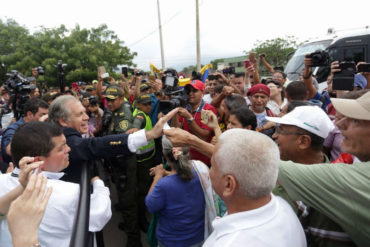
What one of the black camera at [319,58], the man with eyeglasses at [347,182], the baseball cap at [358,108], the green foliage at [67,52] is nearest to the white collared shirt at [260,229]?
the man with eyeglasses at [347,182]

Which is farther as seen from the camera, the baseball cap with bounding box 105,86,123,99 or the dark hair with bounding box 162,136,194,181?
the baseball cap with bounding box 105,86,123,99

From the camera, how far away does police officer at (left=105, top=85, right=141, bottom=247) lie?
309 cm

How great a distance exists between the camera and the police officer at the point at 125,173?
3.09 meters

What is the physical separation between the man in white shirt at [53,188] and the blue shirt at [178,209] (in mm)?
544

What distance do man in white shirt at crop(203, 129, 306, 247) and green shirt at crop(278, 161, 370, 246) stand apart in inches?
6.0

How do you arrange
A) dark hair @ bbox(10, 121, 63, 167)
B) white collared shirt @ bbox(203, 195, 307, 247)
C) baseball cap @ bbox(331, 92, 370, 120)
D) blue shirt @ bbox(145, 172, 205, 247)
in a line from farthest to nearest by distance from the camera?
blue shirt @ bbox(145, 172, 205, 247)
dark hair @ bbox(10, 121, 63, 167)
baseball cap @ bbox(331, 92, 370, 120)
white collared shirt @ bbox(203, 195, 307, 247)

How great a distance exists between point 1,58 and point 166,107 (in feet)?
80.3

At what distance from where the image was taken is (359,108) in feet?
3.84

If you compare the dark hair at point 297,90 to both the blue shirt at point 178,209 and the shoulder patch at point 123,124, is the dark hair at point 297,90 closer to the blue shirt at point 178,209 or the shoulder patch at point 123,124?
the blue shirt at point 178,209

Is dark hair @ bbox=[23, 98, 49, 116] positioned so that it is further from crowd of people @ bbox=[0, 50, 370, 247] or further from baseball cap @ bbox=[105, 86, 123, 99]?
baseball cap @ bbox=[105, 86, 123, 99]

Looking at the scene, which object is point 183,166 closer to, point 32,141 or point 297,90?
point 32,141

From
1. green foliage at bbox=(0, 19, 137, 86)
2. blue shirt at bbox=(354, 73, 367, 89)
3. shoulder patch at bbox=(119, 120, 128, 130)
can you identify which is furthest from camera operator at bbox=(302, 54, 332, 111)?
green foliage at bbox=(0, 19, 137, 86)

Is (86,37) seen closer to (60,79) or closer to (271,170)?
(60,79)

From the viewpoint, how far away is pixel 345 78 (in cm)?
305
